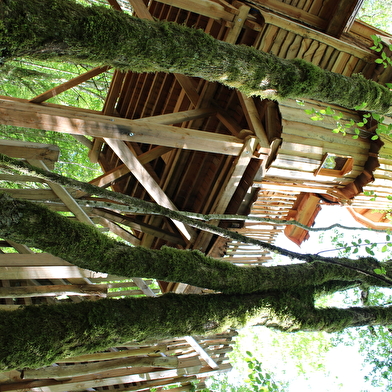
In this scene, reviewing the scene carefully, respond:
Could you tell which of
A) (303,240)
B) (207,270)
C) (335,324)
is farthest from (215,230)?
(303,240)

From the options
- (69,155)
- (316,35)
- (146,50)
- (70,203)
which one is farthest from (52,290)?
(69,155)

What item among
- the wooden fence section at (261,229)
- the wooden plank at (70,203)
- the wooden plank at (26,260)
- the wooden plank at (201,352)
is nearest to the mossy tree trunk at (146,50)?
the wooden plank at (70,203)

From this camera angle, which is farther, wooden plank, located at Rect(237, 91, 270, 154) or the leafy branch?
wooden plank, located at Rect(237, 91, 270, 154)

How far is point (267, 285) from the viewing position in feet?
11.5

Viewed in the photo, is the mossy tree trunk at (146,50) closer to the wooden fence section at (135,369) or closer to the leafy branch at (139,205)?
the leafy branch at (139,205)

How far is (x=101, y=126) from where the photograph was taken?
4.80 meters

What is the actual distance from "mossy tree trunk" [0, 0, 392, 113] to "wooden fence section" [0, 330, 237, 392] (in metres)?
3.61

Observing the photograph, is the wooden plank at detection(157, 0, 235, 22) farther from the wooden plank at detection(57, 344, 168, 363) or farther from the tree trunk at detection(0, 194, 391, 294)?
the wooden plank at detection(57, 344, 168, 363)

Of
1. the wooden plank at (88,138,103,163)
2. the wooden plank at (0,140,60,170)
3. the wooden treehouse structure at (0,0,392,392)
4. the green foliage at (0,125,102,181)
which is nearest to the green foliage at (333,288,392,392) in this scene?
the wooden treehouse structure at (0,0,392,392)

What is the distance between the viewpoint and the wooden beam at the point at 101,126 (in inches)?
176

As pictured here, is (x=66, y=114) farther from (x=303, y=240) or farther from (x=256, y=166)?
(x=303, y=240)

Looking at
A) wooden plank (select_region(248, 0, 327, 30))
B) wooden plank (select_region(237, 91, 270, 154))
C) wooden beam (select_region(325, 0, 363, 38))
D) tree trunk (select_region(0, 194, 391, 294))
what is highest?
wooden beam (select_region(325, 0, 363, 38))

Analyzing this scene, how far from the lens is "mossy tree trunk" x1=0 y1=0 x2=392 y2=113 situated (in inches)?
105

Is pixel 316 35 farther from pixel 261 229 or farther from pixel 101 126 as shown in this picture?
pixel 101 126
